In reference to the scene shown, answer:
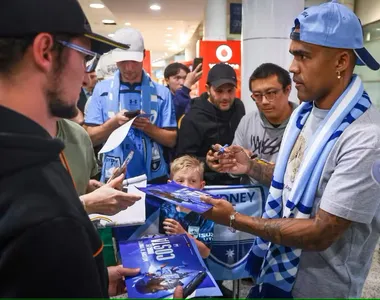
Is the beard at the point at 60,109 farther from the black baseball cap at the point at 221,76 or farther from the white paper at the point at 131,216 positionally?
the black baseball cap at the point at 221,76

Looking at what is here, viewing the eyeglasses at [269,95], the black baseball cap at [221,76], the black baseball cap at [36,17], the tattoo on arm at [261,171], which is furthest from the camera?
the black baseball cap at [221,76]

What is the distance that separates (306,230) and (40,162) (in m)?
1.02

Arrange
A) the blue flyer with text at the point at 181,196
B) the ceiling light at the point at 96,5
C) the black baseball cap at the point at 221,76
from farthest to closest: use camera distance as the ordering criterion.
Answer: the ceiling light at the point at 96,5, the black baseball cap at the point at 221,76, the blue flyer with text at the point at 181,196

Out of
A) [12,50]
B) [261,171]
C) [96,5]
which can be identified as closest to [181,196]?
[261,171]

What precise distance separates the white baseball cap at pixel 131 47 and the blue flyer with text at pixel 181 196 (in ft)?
4.47

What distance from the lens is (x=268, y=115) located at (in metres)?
2.65

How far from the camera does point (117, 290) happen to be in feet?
5.21

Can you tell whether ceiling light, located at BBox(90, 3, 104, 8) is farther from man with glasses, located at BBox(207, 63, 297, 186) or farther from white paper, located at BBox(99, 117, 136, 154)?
white paper, located at BBox(99, 117, 136, 154)

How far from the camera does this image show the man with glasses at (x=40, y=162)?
718mm

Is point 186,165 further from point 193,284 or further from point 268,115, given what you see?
point 193,284

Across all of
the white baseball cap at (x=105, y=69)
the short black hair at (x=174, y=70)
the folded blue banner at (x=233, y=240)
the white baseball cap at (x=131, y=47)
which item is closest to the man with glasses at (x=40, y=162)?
the folded blue banner at (x=233, y=240)

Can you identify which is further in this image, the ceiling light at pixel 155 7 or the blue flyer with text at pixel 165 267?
the ceiling light at pixel 155 7

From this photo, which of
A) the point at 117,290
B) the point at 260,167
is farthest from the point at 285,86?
the point at 117,290

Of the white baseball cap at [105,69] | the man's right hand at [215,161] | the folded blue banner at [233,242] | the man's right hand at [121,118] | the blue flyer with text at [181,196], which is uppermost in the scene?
the white baseball cap at [105,69]
